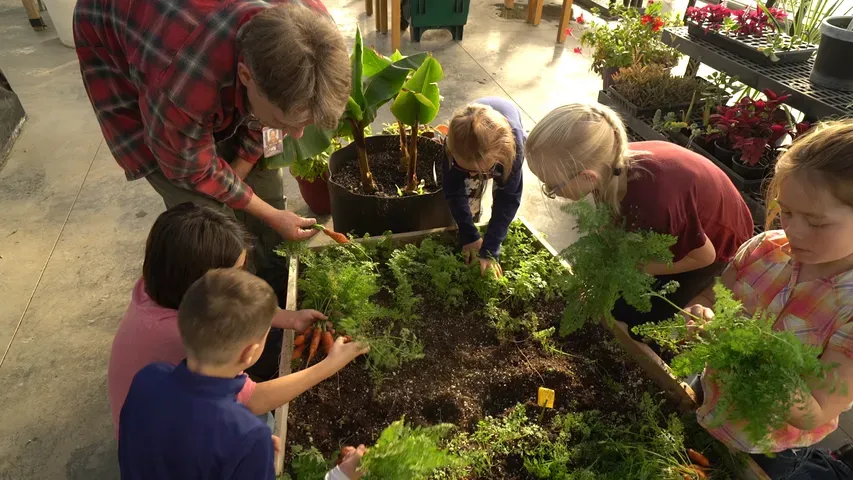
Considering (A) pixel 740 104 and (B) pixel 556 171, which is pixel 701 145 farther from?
(B) pixel 556 171

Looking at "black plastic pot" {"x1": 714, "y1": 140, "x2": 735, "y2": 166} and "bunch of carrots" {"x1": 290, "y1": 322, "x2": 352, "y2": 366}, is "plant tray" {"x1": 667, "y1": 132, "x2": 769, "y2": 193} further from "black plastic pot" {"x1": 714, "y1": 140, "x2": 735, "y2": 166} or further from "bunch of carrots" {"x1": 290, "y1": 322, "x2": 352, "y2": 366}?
"bunch of carrots" {"x1": 290, "y1": 322, "x2": 352, "y2": 366}

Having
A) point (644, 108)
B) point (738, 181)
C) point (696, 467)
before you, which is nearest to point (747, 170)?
point (738, 181)

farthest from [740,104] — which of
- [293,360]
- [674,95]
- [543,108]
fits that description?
[293,360]

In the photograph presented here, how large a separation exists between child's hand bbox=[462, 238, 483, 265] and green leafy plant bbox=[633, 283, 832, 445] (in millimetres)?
1262

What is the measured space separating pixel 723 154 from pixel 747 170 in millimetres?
217

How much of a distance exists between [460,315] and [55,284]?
2.48 meters

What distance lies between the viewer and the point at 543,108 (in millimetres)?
5051

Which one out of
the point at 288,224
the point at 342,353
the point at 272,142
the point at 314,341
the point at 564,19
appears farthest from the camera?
the point at 564,19

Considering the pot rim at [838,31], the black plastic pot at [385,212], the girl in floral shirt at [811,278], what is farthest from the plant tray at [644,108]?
the girl in floral shirt at [811,278]

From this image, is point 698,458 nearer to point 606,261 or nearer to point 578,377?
point 578,377

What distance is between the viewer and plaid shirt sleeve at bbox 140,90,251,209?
69.9 inches

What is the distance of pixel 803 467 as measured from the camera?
5.62 feet

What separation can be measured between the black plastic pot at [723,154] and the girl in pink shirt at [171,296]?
297 cm

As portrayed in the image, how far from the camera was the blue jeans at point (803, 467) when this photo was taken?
5.57 feet
